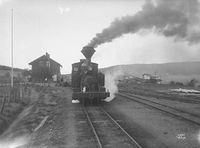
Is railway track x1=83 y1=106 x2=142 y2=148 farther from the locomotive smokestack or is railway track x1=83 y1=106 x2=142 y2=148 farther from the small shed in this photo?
the small shed

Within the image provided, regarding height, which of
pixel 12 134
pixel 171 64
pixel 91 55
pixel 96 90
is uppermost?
pixel 171 64

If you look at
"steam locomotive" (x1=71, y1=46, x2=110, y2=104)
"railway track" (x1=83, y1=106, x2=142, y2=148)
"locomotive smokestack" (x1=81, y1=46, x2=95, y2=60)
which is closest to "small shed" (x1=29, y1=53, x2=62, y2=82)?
"steam locomotive" (x1=71, y1=46, x2=110, y2=104)

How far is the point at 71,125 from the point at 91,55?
9671 mm

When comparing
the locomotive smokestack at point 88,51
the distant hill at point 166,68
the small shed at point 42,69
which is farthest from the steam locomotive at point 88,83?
the distant hill at point 166,68

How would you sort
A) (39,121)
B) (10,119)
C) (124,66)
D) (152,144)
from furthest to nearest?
(124,66) → (10,119) → (39,121) → (152,144)

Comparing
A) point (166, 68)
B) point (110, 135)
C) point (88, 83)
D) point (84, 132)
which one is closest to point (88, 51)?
point (88, 83)

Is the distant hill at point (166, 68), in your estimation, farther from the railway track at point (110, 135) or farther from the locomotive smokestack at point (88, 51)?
the railway track at point (110, 135)

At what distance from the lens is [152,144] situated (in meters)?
9.56

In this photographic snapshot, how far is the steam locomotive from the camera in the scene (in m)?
20.6

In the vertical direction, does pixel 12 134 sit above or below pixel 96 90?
below

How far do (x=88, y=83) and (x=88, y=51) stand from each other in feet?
8.82

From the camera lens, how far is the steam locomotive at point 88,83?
20641 mm

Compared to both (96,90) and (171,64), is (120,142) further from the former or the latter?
(171,64)

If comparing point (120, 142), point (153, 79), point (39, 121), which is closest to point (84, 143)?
point (120, 142)
